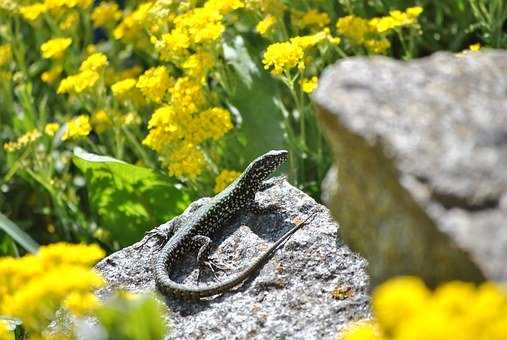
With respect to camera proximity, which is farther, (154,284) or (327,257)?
(154,284)

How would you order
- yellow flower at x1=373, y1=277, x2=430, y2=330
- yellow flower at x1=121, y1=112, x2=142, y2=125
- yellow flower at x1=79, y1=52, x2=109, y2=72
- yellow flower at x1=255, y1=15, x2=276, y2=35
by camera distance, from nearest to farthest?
1. yellow flower at x1=373, y1=277, x2=430, y2=330
2. yellow flower at x1=255, y1=15, x2=276, y2=35
3. yellow flower at x1=79, y1=52, x2=109, y2=72
4. yellow flower at x1=121, y1=112, x2=142, y2=125

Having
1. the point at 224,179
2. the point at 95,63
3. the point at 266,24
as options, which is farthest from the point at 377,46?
the point at 95,63

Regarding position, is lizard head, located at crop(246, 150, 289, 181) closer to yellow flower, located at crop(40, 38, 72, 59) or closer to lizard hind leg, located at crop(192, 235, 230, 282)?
lizard hind leg, located at crop(192, 235, 230, 282)

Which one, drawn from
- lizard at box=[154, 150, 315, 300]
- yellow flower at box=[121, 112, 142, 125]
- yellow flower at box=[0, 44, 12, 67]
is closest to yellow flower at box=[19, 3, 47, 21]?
yellow flower at box=[0, 44, 12, 67]

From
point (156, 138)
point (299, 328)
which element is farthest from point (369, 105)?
point (156, 138)

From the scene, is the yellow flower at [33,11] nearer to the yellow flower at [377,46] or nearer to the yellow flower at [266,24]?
the yellow flower at [266,24]

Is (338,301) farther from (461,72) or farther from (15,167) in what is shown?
(15,167)
